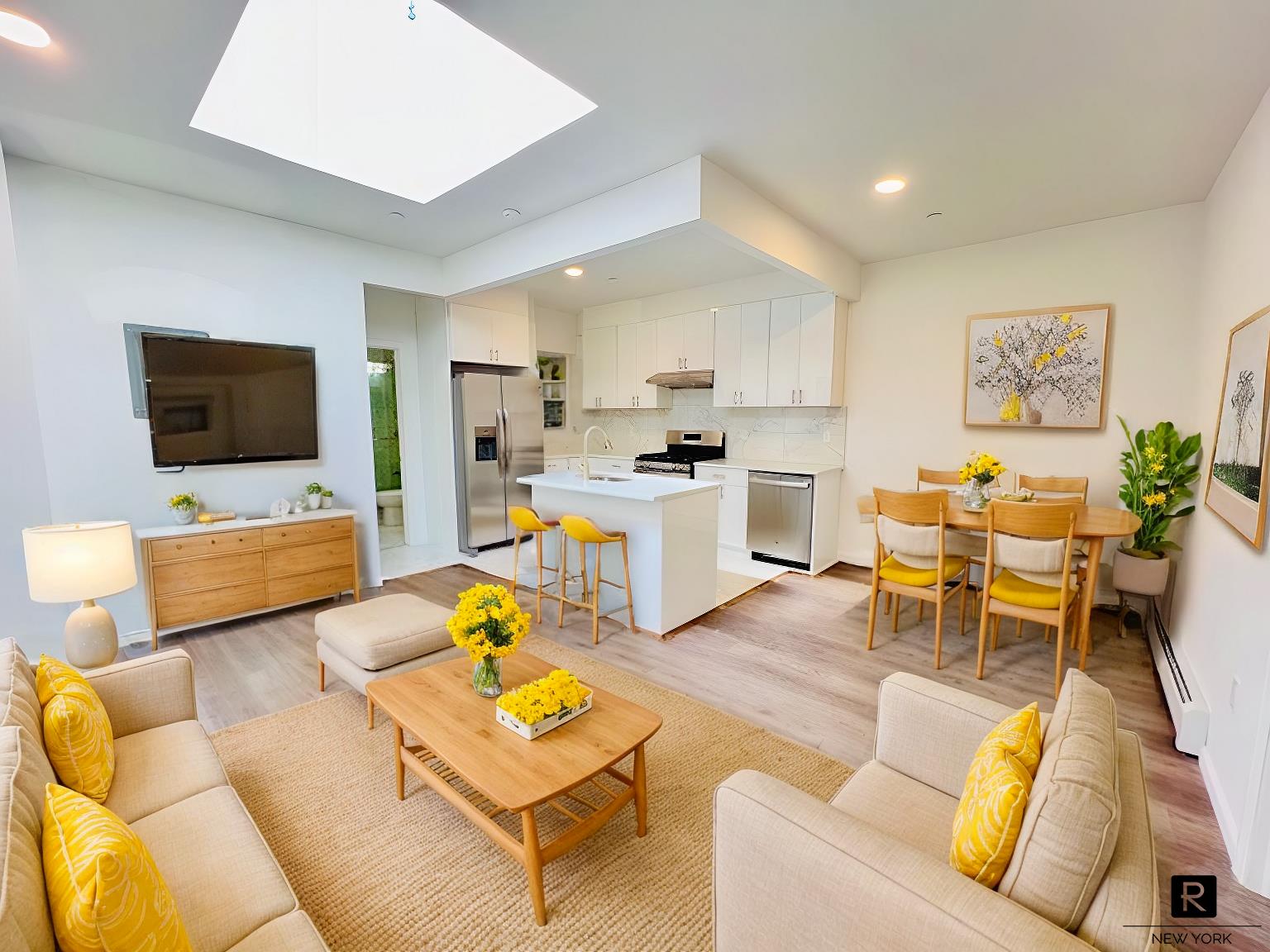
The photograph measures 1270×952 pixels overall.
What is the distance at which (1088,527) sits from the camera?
2.72m

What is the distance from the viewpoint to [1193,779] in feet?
6.95

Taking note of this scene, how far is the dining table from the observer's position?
2.64 metres

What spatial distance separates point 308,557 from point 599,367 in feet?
13.2

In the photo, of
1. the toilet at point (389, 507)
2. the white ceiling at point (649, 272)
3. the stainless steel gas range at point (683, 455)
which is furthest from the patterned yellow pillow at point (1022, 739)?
the toilet at point (389, 507)

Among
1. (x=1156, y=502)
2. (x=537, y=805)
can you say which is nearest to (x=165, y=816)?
(x=537, y=805)

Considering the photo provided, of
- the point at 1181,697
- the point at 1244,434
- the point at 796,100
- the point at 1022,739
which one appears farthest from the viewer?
the point at 1181,697

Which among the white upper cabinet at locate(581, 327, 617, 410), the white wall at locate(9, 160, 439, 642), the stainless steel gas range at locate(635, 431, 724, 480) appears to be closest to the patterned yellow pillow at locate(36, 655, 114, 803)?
the white wall at locate(9, 160, 439, 642)

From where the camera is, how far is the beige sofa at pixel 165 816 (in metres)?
0.89

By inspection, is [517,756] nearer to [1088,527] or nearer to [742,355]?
[1088,527]

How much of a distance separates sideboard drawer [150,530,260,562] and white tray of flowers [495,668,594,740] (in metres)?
2.71

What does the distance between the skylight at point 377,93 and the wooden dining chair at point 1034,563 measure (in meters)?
2.89

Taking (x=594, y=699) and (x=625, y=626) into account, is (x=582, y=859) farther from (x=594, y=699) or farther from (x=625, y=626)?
(x=625, y=626)

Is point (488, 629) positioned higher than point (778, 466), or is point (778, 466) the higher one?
point (778, 466)

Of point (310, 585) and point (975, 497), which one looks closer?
point (975, 497)
